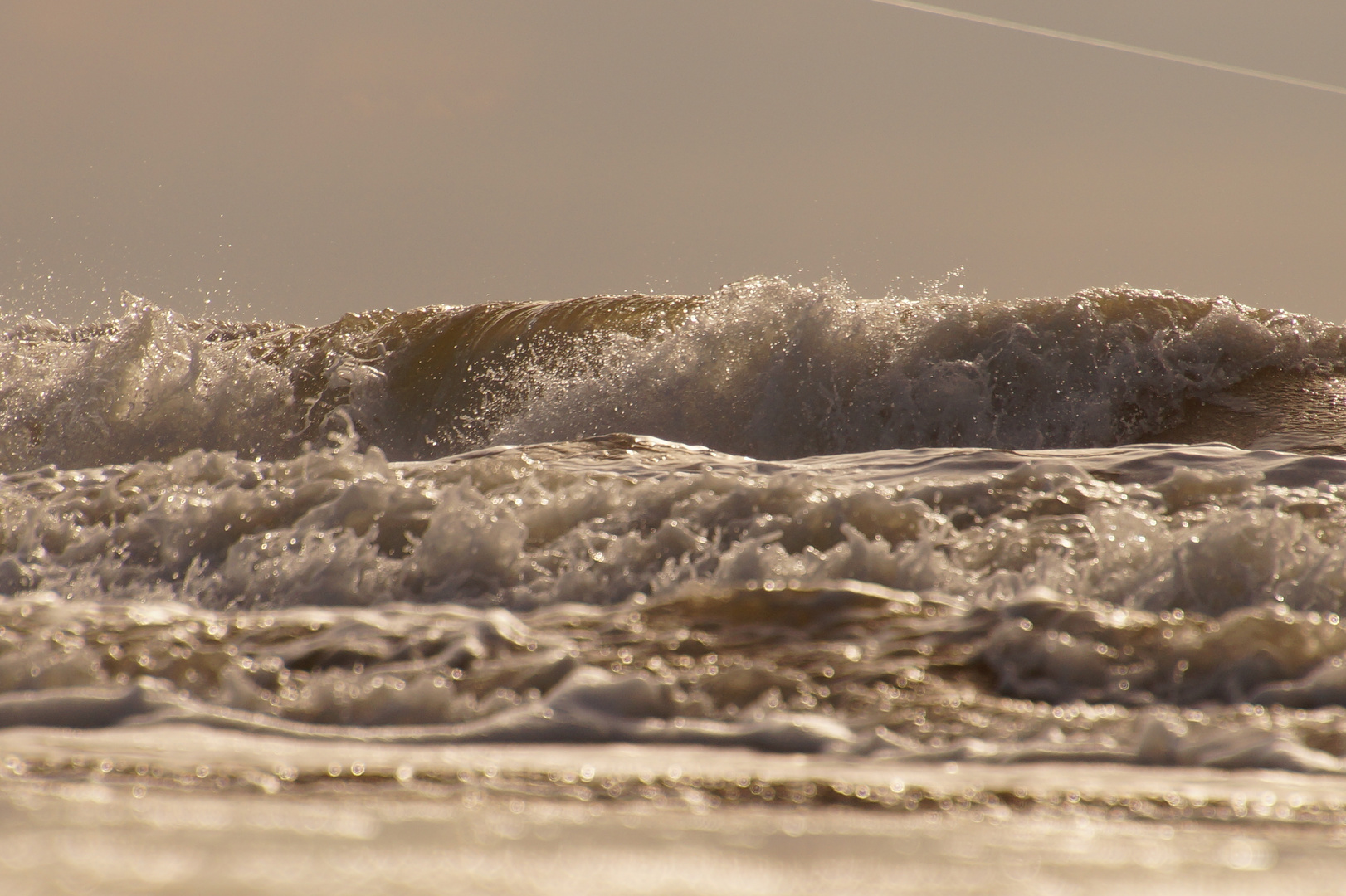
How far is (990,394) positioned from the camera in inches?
317

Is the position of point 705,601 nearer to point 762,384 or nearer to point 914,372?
point 762,384

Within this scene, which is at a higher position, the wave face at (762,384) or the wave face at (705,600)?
the wave face at (762,384)

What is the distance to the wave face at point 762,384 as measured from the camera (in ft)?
26.3

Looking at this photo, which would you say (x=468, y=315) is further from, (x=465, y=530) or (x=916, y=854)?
(x=916, y=854)

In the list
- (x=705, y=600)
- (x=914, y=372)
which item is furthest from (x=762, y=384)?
(x=705, y=600)

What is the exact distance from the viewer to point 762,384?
812 cm

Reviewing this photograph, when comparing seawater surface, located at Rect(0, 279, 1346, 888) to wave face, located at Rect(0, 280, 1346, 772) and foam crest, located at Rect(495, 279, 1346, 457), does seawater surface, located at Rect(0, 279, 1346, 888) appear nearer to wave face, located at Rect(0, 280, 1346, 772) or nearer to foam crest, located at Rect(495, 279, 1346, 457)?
wave face, located at Rect(0, 280, 1346, 772)

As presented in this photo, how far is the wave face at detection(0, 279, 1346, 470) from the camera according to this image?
26.3ft

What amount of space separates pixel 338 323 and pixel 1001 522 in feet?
29.3

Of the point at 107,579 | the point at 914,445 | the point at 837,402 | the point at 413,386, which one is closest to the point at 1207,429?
the point at 914,445

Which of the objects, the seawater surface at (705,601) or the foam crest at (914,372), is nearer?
the seawater surface at (705,601)

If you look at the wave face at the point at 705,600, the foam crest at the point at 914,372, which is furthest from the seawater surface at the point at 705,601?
the foam crest at the point at 914,372

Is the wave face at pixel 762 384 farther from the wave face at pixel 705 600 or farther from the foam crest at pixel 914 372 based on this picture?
the wave face at pixel 705 600

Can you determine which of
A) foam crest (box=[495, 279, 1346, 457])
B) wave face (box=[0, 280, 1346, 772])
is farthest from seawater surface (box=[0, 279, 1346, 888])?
foam crest (box=[495, 279, 1346, 457])
